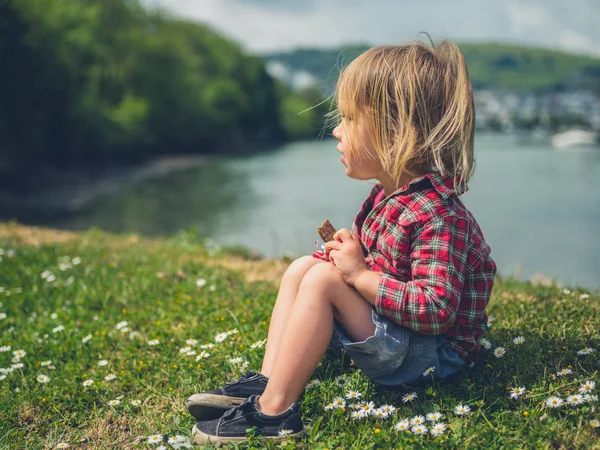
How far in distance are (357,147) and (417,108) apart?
1.01ft

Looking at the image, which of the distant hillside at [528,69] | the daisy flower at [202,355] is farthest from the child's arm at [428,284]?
the distant hillside at [528,69]

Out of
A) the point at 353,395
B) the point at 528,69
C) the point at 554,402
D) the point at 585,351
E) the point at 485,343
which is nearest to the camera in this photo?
the point at 554,402

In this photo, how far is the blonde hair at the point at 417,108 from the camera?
104 inches

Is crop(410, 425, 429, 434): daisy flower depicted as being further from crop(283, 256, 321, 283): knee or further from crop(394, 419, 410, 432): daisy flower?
crop(283, 256, 321, 283): knee

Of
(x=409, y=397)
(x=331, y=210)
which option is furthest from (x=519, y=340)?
(x=331, y=210)

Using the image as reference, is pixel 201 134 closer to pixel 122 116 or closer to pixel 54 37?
pixel 122 116

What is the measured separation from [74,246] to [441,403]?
17.5 feet

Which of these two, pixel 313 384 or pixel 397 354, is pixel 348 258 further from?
pixel 313 384

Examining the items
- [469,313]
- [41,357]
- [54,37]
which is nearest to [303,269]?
[469,313]

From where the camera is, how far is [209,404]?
2717 millimetres

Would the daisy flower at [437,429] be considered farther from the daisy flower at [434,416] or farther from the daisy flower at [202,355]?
the daisy flower at [202,355]

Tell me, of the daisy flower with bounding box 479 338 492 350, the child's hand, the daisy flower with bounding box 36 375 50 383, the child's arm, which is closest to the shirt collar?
the child's arm

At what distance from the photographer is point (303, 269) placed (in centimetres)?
285

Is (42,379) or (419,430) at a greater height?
(419,430)
